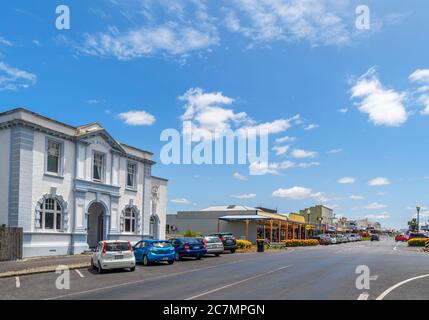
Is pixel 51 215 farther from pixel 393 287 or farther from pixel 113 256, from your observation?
pixel 393 287

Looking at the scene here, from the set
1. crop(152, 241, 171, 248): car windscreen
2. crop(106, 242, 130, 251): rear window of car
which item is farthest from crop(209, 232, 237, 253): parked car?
crop(106, 242, 130, 251): rear window of car

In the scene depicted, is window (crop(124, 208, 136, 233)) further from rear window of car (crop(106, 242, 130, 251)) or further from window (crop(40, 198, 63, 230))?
rear window of car (crop(106, 242, 130, 251))

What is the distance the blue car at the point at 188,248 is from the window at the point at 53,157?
9.01 meters

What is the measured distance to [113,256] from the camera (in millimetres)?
20375

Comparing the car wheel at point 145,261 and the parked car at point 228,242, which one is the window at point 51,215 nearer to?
the car wheel at point 145,261

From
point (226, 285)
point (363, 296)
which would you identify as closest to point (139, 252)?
point (226, 285)

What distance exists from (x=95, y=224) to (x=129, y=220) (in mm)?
3011

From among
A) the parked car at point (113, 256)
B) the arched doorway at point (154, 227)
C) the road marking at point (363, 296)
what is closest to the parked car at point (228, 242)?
the arched doorway at point (154, 227)

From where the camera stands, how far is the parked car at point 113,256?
66.2 feet

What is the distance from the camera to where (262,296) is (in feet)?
41.8

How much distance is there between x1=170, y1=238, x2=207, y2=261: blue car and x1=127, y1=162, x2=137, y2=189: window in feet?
35.3
